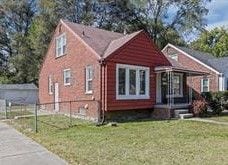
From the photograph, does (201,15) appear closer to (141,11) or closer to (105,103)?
(141,11)

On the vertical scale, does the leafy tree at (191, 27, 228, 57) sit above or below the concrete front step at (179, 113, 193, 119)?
above

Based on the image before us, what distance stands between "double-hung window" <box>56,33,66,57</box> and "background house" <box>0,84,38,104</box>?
24.2 m

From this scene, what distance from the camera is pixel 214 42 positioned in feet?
224

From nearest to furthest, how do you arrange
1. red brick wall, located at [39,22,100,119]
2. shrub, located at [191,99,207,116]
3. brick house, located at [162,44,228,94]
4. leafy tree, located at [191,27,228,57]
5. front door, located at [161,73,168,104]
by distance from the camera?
red brick wall, located at [39,22,100,119] < shrub, located at [191,99,207,116] < front door, located at [161,73,168,104] < brick house, located at [162,44,228,94] < leafy tree, located at [191,27,228,57]

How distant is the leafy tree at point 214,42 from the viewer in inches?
2484

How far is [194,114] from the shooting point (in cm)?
2297

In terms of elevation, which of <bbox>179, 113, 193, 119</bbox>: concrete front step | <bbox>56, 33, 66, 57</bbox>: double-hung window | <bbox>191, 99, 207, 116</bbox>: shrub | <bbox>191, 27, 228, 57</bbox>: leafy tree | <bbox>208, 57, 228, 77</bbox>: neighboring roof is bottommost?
<bbox>179, 113, 193, 119</bbox>: concrete front step

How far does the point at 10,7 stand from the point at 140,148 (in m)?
48.4

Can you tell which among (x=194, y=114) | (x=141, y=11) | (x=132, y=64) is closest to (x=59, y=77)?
(x=132, y=64)

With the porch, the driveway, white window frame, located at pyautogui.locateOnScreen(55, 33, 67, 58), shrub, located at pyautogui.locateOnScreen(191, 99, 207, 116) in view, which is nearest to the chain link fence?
the driveway

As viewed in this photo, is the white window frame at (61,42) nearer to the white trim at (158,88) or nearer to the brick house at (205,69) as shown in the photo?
the white trim at (158,88)

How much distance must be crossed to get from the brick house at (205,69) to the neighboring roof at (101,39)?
11819 millimetres

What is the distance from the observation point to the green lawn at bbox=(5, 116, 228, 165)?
1008 centimetres

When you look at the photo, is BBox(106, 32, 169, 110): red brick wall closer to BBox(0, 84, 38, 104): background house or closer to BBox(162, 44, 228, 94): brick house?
BBox(162, 44, 228, 94): brick house
